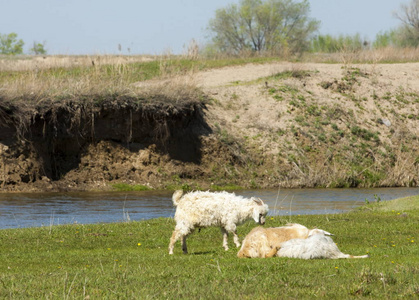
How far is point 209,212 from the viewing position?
12352 mm

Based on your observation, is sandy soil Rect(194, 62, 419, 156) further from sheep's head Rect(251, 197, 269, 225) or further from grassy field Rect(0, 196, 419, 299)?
sheep's head Rect(251, 197, 269, 225)

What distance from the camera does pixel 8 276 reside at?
9.59m

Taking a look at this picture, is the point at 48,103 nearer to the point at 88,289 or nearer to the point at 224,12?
the point at 88,289

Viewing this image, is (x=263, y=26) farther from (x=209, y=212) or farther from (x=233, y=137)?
(x=209, y=212)

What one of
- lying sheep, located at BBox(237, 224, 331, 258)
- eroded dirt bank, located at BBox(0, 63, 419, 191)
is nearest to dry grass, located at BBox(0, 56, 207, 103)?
eroded dirt bank, located at BBox(0, 63, 419, 191)

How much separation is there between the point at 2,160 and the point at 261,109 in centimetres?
1709

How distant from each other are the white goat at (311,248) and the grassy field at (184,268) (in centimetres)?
41

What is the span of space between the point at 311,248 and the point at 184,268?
2.22 metres

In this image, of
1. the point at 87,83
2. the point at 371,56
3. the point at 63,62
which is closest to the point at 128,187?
the point at 87,83

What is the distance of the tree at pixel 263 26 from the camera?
60188mm

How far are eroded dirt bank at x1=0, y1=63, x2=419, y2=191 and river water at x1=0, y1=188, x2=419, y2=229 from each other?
2.17 m

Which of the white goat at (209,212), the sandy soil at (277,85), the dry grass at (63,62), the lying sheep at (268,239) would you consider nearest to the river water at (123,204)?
the white goat at (209,212)

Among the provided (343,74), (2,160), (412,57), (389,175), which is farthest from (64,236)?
(412,57)

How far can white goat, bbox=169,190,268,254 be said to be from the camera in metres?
12.2
